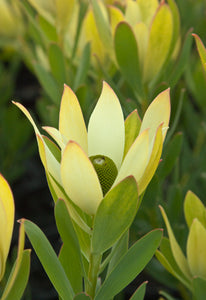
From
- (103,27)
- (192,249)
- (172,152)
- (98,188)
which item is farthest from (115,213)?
(103,27)

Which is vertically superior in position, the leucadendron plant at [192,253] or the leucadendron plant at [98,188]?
the leucadendron plant at [98,188]

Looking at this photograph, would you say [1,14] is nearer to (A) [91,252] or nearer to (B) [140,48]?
(B) [140,48]

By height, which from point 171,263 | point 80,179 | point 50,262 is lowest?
point 171,263

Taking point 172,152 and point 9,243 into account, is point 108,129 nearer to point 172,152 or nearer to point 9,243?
point 9,243

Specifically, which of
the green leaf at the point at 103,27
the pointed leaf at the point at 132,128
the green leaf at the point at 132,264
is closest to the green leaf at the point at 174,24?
the green leaf at the point at 103,27

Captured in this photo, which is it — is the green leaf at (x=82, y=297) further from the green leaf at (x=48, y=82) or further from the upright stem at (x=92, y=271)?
the green leaf at (x=48, y=82)

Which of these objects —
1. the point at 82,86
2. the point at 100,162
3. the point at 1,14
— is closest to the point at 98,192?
the point at 100,162

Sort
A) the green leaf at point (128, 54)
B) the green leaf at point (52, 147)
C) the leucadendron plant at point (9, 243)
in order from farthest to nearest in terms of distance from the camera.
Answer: the green leaf at point (128, 54) < the green leaf at point (52, 147) < the leucadendron plant at point (9, 243)

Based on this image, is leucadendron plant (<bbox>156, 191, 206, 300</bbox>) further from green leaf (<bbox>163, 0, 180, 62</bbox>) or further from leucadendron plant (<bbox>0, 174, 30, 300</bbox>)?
green leaf (<bbox>163, 0, 180, 62</bbox>)
